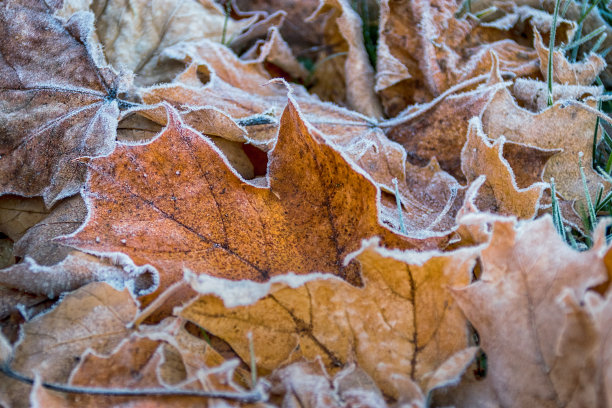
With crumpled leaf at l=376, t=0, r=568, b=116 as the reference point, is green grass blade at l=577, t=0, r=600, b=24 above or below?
above

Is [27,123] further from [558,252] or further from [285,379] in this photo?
[558,252]

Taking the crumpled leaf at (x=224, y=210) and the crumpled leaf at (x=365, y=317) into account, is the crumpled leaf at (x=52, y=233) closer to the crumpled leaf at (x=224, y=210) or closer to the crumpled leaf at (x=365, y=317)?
the crumpled leaf at (x=224, y=210)

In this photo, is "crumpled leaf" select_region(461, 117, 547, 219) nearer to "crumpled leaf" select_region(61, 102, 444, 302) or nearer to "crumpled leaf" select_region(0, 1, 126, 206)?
"crumpled leaf" select_region(61, 102, 444, 302)

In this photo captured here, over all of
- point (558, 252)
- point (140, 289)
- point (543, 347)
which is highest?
point (558, 252)

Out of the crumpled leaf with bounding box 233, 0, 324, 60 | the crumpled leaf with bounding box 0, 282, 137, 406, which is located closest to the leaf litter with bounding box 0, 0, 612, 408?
the crumpled leaf with bounding box 0, 282, 137, 406

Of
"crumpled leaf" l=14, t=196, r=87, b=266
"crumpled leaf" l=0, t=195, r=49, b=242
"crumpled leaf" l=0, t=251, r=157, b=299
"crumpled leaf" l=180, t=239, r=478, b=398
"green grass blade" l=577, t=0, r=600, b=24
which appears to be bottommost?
"crumpled leaf" l=0, t=195, r=49, b=242

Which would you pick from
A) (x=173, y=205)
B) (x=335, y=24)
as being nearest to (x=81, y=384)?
(x=173, y=205)

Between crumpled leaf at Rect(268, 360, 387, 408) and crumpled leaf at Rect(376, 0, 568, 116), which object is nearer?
crumpled leaf at Rect(268, 360, 387, 408)

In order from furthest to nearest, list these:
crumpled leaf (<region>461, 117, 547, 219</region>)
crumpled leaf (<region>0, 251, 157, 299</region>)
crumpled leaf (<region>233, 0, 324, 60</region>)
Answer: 1. crumpled leaf (<region>233, 0, 324, 60</region>)
2. crumpled leaf (<region>461, 117, 547, 219</region>)
3. crumpled leaf (<region>0, 251, 157, 299</region>)
